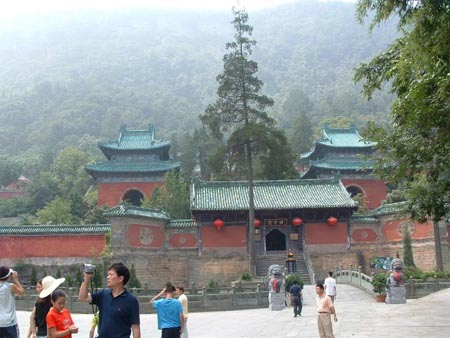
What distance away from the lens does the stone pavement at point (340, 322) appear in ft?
38.9

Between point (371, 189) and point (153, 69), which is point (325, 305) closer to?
point (371, 189)

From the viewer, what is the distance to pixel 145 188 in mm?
43938

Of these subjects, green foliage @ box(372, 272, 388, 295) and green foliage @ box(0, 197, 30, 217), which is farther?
green foliage @ box(0, 197, 30, 217)

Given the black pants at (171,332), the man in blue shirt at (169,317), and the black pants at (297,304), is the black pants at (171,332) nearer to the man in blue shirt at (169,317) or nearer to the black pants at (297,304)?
the man in blue shirt at (169,317)

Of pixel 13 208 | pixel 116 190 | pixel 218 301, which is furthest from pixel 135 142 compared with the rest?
pixel 218 301

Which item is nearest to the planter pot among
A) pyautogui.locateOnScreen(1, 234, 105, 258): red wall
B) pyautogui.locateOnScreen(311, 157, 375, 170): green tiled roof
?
pyautogui.locateOnScreen(1, 234, 105, 258): red wall

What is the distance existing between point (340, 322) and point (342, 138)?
3495 centimetres

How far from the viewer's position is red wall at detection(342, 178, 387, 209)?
141ft

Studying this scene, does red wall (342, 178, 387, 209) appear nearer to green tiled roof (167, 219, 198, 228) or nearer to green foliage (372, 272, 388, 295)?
green tiled roof (167, 219, 198, 228)

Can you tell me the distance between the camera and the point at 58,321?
5.87m

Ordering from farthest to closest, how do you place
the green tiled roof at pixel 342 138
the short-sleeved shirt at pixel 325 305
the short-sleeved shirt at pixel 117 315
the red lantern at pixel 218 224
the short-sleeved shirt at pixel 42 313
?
the green tiled roof at pixel 342 138 < the red lantern at pixel 218 224 < the short-sleeved shirt at pixel 325 305 < the short-sleeved shirt at pixel 42 313 < the short-sleeved shirt at pixel 117 315

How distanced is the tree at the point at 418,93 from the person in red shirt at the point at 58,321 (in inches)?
193

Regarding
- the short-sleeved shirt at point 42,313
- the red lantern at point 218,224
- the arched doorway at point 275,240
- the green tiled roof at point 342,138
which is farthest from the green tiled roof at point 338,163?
the short-sleeved shirt at point 42,313

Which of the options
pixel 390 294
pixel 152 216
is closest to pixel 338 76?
pixel 152 216
